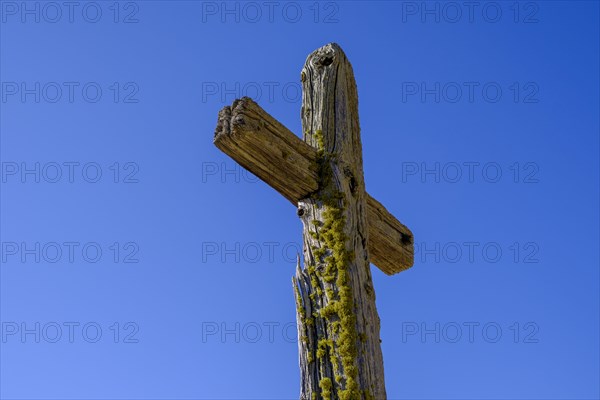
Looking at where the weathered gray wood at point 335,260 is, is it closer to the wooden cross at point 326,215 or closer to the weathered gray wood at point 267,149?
the wooden cross at point 326,215

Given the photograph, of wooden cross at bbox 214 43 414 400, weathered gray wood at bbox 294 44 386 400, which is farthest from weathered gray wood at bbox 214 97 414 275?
weathered gray wood at bbox 294 44 386 400

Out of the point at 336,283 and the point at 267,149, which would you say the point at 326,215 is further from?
the point at 267,149

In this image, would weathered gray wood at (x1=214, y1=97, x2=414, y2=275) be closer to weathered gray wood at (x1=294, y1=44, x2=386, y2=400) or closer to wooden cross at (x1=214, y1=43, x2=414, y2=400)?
wooden cross at (x1=214, y1=43, x2=414, y2=400)

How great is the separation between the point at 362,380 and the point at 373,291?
647 mm

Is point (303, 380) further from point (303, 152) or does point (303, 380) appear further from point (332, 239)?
point (303, 152)

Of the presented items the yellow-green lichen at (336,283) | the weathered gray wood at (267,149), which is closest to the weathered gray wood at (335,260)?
the yellow-green lichen at (336,283)

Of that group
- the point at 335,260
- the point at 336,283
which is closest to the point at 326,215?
the point at 335,260

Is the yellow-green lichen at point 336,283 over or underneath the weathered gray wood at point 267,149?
underneath

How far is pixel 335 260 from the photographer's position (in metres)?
5.08

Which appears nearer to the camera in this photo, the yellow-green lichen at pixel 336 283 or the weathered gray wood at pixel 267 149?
the yellow-green lichen at pixel 336 283

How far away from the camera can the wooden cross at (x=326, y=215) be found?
488cm

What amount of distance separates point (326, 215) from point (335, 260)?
1.06ft

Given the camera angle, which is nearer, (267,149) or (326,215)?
(267,149)

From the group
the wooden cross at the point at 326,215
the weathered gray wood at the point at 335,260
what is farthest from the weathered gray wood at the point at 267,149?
the weathered gray wood at the point at 335,260
